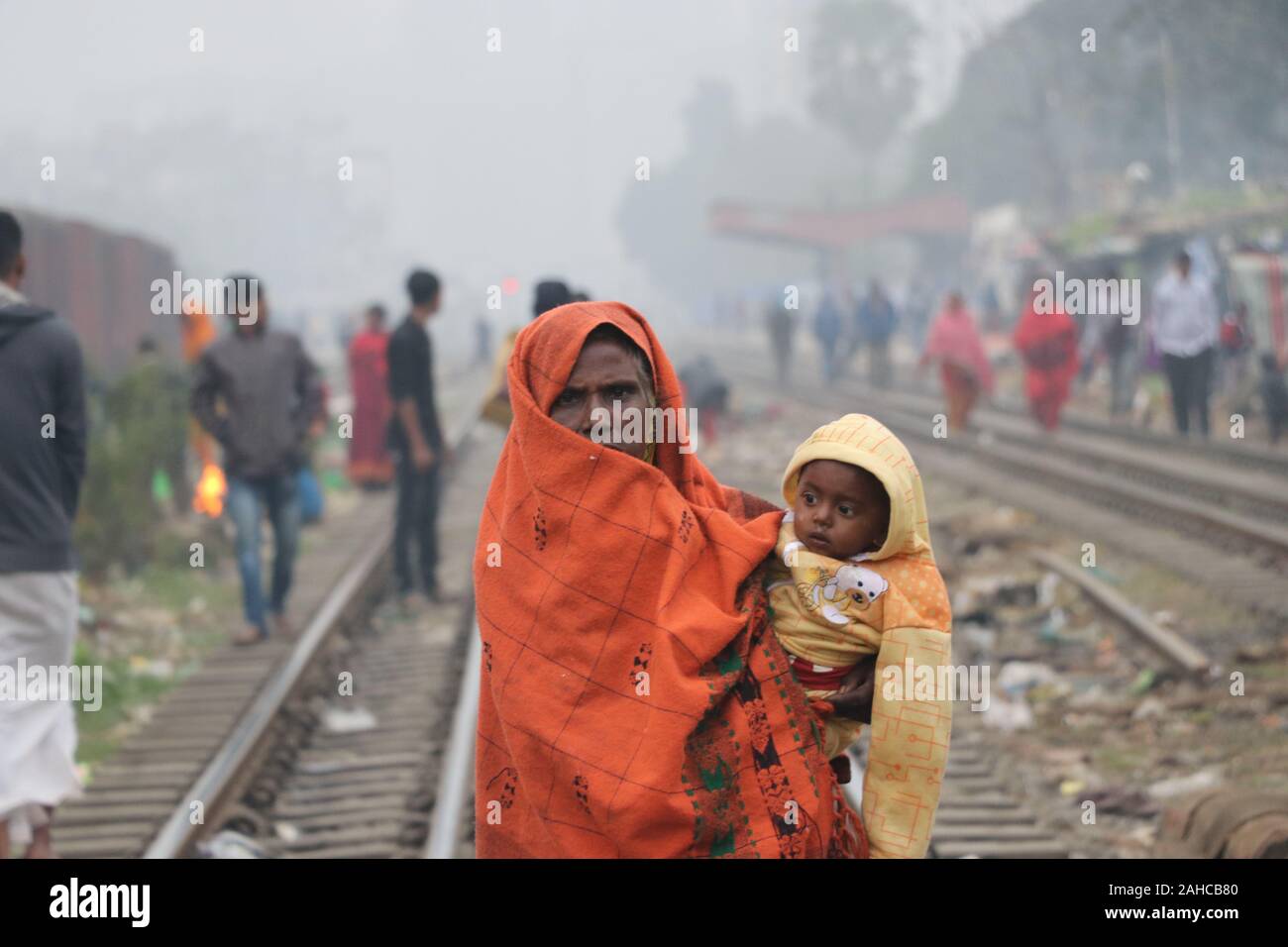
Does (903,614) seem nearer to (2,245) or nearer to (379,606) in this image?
(2,245)

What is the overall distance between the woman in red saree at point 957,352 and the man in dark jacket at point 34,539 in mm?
13139

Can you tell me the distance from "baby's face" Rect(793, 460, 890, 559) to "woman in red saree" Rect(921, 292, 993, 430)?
47.5ft

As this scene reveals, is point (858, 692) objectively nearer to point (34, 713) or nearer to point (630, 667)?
point (630, 667)

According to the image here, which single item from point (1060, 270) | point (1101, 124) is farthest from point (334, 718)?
point (1101, 124)

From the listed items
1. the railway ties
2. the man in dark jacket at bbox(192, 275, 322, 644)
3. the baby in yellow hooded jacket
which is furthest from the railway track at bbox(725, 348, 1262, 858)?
the man in dark jacket at bbox(192, 275, 322, 644)

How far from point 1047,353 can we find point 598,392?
14.1 m

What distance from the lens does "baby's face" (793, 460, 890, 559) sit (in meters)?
2.26

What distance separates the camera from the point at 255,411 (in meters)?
7.49

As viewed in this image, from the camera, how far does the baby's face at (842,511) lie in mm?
2264

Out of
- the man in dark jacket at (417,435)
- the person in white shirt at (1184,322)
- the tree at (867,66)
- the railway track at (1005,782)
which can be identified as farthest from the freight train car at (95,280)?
the tree at (867,66)

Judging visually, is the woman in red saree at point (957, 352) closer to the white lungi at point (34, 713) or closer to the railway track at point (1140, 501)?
the railway track at point (1140, 501)

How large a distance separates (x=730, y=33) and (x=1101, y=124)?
127663mm

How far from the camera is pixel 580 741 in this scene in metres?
2.17

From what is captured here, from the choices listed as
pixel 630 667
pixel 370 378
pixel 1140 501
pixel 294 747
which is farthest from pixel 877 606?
pixel 370 378
